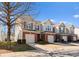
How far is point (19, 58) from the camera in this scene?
5.04 meters

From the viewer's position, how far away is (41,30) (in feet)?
16.8

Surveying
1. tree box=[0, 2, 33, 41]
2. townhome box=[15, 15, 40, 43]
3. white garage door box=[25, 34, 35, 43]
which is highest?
tree box=[0, 2, 33, 41]

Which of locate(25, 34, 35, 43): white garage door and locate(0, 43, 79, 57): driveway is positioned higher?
locate(25, 34, 35, 43): white garage door

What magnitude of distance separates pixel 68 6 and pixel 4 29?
1.06 metres

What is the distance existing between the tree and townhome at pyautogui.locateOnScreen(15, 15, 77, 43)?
81 millimetres

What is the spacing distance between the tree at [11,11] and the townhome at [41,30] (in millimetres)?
81

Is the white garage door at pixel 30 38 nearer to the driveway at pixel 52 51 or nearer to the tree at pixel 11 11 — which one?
the driveway at pixel 52 51

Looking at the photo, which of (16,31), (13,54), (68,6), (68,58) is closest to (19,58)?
(13,54)

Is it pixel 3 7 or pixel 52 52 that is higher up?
pixel 3 7

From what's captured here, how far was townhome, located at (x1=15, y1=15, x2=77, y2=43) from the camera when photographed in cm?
511

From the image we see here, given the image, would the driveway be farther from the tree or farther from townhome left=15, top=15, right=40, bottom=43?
the tree

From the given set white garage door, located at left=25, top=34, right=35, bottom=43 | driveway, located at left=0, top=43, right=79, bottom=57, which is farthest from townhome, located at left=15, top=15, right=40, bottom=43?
driveway, located at left=0, top=43, right=79, bottom=57

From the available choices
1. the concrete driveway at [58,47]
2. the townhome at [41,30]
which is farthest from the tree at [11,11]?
the concrete driveway at [58,47]

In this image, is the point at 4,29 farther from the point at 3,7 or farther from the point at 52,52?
the point at 52,52
